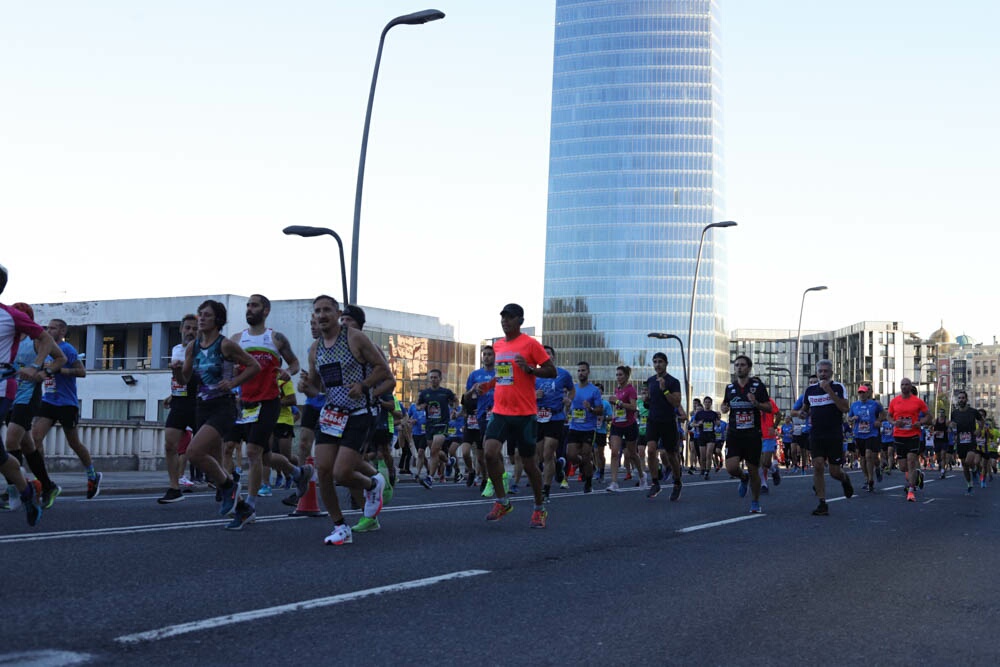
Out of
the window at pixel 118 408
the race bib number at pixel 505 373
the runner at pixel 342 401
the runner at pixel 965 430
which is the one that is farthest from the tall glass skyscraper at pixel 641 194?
the runner at pixel 342 401

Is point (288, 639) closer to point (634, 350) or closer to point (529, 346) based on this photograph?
point (529, 346)

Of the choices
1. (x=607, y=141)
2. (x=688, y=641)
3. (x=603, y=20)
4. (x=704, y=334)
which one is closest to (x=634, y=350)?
(x=704, y=334)

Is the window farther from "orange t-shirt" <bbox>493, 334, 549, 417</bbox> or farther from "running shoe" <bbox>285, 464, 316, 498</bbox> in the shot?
"orange t-shirt" <bbox>493, 334, 549, 417</bbox>

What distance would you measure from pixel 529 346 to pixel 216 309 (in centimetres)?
282

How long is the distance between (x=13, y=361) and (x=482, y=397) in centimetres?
975

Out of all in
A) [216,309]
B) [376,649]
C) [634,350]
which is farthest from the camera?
[634,350]

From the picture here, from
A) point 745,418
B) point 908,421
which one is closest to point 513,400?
point 745,418

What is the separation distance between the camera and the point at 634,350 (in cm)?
15900

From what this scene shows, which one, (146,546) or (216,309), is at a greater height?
(216,309)

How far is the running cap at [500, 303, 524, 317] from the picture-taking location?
1077 cm

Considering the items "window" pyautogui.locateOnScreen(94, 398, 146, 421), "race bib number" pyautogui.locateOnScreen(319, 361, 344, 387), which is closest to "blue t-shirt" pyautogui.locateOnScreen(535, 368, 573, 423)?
"race bib number" pyautogui.locateOnScreen(319, 361, 344, 387)

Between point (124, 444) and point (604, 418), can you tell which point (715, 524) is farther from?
point (124, 444)

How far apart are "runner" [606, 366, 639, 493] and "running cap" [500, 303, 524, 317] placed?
315 inches

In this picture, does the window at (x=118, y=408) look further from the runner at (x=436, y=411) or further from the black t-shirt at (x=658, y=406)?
the black t-shirt at (x=658, y=406)
